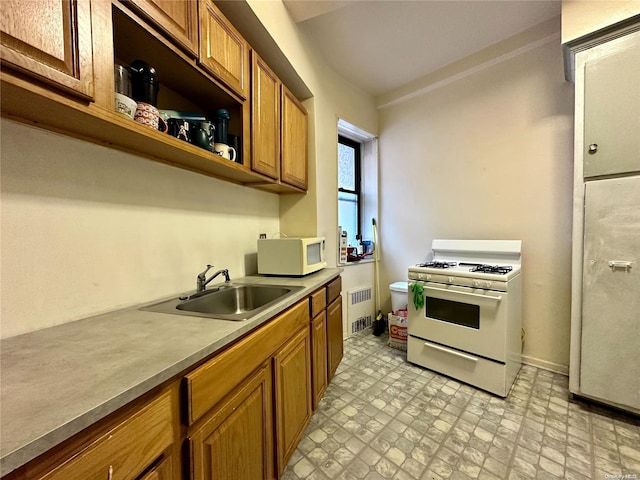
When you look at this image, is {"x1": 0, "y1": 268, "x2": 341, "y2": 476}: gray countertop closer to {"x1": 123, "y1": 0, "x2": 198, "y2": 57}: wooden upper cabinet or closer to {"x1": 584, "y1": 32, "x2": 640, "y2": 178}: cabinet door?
{"x1": 123, "y1": 0, "x2": 198, "y2": 57}: wooden upper cabinet

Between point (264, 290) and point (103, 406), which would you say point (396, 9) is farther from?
point (103, 406)

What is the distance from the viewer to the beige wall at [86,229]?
0.82 m

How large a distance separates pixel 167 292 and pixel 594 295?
2516 mm

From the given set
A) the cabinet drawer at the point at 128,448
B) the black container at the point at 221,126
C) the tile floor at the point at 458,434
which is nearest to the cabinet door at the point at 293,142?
the black container at the point at 221,126

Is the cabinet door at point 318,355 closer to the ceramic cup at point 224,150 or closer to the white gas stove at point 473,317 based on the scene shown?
the white gas stove at point 473,317

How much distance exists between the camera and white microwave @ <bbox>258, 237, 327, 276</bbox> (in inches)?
69.7

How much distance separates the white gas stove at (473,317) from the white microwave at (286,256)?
951 mm

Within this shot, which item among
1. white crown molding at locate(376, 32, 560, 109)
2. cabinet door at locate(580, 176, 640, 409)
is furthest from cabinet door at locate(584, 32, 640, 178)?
white crown molding at locate(376, 32, 560, 109)

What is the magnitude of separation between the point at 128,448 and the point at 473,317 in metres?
2.04

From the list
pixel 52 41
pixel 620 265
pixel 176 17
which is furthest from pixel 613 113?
pixel 52 41

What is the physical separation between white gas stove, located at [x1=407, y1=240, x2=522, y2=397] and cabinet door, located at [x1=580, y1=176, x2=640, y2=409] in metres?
0.40

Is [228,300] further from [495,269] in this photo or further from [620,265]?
[620,265]

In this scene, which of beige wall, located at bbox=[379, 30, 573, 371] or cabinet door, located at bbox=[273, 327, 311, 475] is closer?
cabinet door, located at bbox=[273, 327, 311, 475]

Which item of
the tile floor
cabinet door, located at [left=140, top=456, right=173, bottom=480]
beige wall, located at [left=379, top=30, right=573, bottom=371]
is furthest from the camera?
beige wall, located at [left=379, top=30, right=573, bottom=371]
